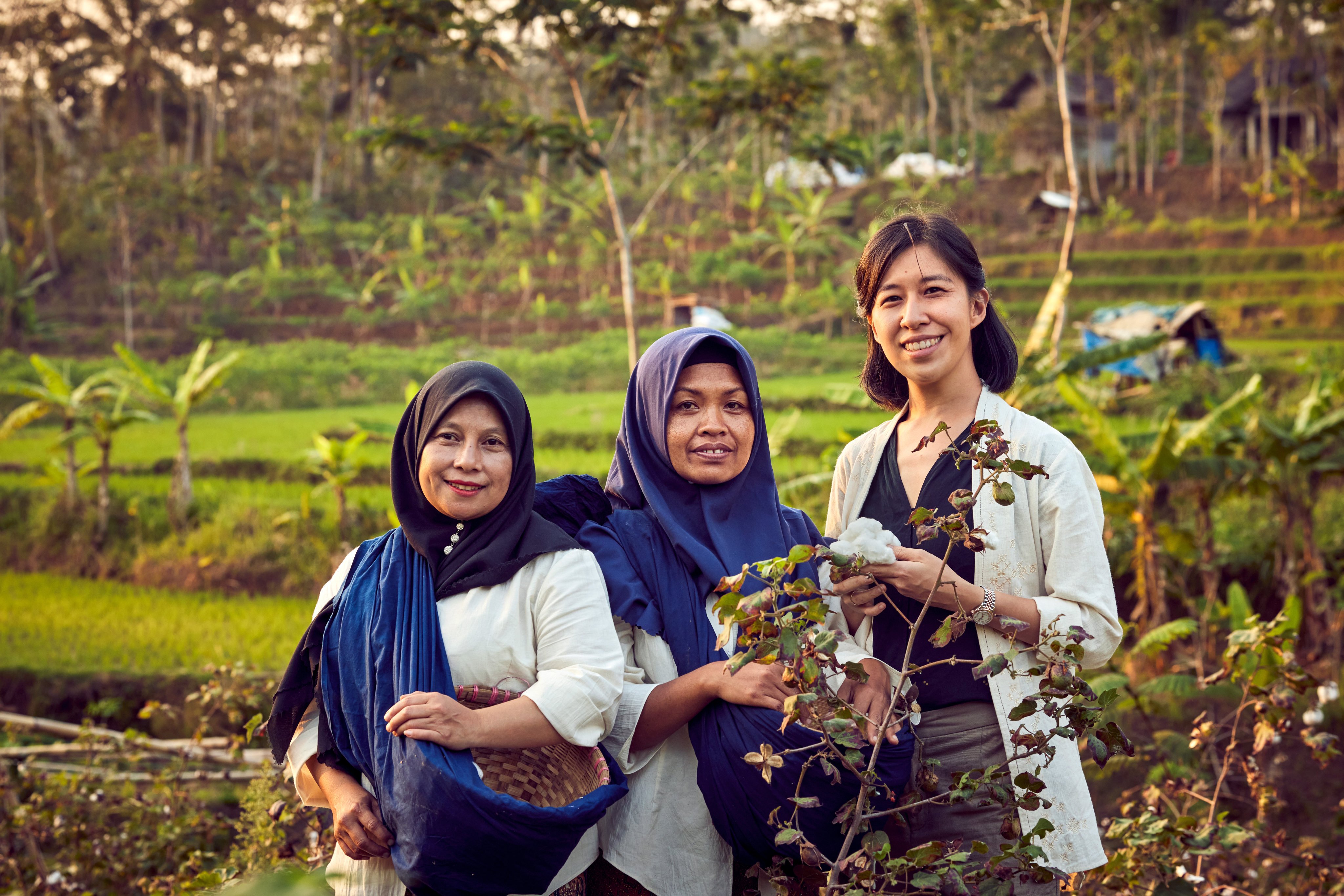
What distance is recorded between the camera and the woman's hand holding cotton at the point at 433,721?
1348 mm

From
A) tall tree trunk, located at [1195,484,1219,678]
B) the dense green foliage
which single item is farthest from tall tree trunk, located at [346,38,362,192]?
tall tree trunk, located at [1195,484,1219,678]

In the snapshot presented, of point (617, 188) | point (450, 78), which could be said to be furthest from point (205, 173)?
point (617, 188)

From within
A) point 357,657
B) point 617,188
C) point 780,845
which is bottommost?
point 780,845

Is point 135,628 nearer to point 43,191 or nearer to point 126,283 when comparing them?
point 126,283

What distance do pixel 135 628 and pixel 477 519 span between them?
17.0ft

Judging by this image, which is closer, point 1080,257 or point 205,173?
point 1080,257

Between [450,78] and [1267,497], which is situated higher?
[450,78]

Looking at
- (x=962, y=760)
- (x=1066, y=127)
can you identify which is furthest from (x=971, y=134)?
(x=962, y=760)

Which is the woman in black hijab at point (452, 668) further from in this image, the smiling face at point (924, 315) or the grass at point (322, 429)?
the grass at point (322, 429)

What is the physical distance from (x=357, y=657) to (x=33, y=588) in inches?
256

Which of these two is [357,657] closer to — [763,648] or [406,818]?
[406,818]

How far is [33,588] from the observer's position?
22.2ft

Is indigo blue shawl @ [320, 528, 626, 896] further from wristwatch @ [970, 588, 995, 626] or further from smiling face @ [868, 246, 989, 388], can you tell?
smiling face @ [868, 246, 989, 388]

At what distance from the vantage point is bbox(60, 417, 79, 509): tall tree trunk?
733 centimetres
